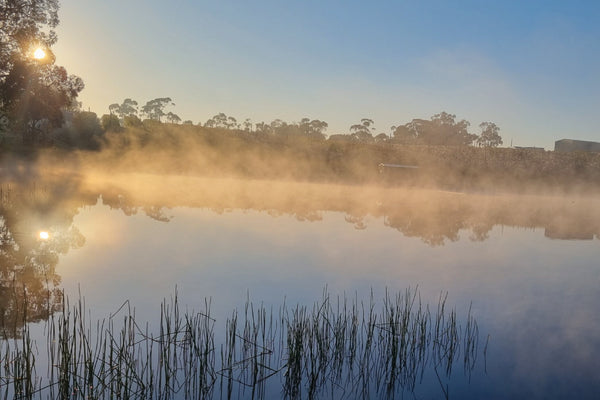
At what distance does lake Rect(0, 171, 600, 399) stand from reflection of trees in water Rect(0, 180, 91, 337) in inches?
2.3

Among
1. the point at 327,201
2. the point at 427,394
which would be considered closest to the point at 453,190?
the point at 327,201

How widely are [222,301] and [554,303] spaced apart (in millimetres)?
9311

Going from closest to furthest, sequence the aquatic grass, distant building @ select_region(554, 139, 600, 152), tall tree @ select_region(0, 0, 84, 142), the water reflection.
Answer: the aquatic grass
the water reflection
tall tree @ select_region(0, 0, 84, 142)
distant building @ select_region(554, 139, 600, 152)

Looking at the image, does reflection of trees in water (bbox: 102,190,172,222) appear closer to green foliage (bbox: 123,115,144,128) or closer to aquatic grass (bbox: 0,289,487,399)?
aquatic grass (bbox: 0,289,487,399)

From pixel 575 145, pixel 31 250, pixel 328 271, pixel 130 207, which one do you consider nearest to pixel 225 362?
pixel 328 271

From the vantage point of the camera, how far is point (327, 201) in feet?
105

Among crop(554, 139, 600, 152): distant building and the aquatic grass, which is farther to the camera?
crop(554, 139, 600, 152): distant building

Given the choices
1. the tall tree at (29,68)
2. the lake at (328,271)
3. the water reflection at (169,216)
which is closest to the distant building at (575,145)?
the water reflection at (169,216)

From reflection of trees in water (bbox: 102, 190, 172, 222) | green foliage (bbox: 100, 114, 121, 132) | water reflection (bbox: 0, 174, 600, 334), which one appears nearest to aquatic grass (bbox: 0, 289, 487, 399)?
water reflection (bbox: 0, 174, 600, 334)

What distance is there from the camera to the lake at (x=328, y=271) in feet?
25.2

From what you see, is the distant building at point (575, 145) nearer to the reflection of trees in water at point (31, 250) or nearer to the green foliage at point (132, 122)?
the green foliage at point (132, 122)

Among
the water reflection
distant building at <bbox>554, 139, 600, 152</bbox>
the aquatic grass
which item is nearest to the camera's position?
the aquatic grass

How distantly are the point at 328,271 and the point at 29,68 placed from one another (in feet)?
126

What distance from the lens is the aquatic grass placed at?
5.72 meters
